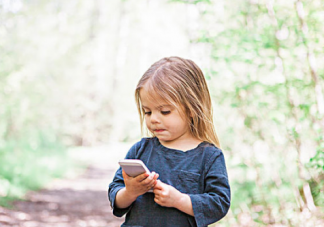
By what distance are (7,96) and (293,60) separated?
6.21m

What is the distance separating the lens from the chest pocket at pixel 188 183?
1.87 meters

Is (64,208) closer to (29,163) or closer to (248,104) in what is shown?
(29,163)

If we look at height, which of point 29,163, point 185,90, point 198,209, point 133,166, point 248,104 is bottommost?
point 29,163

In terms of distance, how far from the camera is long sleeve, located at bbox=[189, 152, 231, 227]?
179cm

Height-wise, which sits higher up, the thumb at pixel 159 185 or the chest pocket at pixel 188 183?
the thumb at pixel 159 185

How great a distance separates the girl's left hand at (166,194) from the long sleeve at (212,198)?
77 millimetres

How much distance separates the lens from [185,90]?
198cm

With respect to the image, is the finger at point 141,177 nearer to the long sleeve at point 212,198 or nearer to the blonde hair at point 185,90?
the long sleeve at point 212,198

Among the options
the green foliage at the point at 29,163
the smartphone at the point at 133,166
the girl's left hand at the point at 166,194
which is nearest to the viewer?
the smartphone at the point at 133,166

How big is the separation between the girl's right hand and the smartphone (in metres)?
0.02

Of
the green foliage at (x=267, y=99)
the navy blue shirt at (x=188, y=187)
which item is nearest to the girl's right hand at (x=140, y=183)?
the navy blue shirt at (x=188, y=187)

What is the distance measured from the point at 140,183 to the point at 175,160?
25 cm

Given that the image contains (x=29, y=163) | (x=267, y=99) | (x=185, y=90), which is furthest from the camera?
(x=29, y=163)

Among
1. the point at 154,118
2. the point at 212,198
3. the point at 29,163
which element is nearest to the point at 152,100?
the point at 154,118
